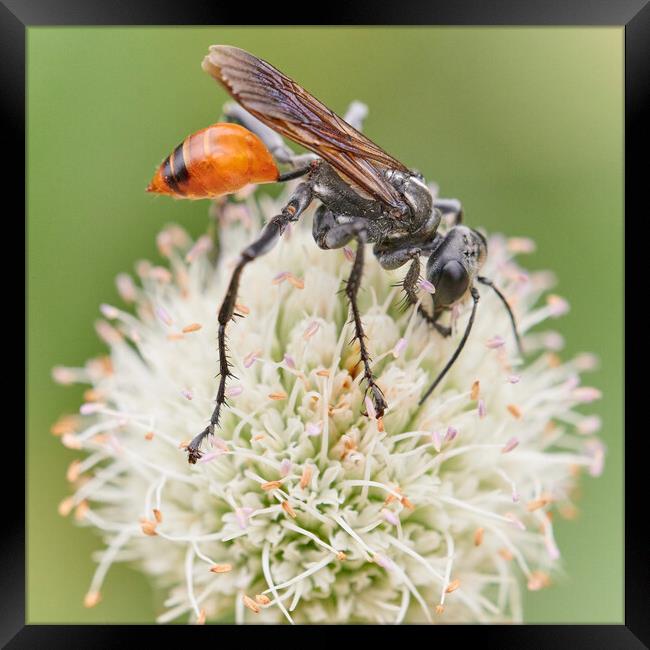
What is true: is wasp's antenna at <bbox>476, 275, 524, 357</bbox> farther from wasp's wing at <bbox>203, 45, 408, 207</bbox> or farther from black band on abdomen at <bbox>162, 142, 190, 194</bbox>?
black band on abdomen at <bbox>162, 142, 190, 194</bbox>

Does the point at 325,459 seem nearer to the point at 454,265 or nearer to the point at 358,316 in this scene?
the point at 358,316

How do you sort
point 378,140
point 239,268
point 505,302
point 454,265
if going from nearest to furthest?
point 239,268 < point 454,265 < point 505,302 < point 378,140

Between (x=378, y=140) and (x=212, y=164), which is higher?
(x=378, y=140)

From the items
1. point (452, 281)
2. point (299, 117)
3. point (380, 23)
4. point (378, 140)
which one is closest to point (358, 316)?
point (452, 281)

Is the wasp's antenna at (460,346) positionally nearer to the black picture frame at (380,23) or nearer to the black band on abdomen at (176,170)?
the black picture frame at (380,23)

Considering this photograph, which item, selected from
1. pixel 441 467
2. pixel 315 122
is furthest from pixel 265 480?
pixel 315 122

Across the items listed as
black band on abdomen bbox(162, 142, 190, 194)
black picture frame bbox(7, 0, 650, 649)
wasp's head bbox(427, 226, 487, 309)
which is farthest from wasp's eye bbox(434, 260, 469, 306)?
black band on abdomen bbox(162, 142, 190, 194)

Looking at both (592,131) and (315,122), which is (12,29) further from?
(592,131)

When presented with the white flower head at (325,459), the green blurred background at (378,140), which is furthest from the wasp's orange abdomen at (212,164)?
the green blurred background at (378,140)
